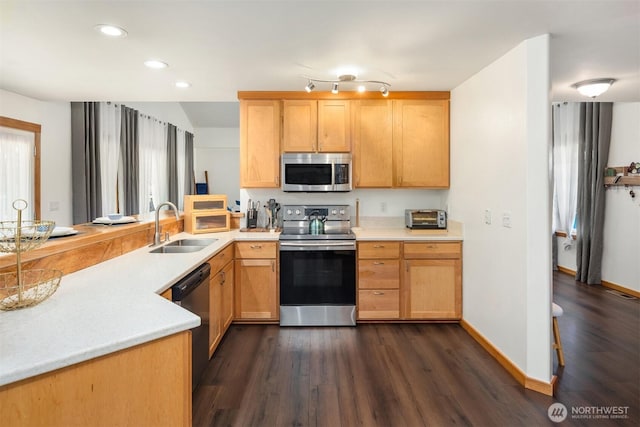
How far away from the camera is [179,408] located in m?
1.20

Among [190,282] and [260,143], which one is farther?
[260,143]

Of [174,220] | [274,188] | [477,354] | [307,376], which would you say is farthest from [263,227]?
[477,354]

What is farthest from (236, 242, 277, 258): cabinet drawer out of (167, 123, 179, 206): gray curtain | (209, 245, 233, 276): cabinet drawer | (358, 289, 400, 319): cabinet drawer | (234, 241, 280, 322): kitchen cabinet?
(167, 123, 179, 206): gray curtain

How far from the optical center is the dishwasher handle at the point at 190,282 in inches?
71.8

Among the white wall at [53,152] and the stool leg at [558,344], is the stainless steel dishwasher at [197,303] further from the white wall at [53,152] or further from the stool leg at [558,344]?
the white wall at [53,152]

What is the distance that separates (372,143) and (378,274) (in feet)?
4.52

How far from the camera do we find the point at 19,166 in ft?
11.4

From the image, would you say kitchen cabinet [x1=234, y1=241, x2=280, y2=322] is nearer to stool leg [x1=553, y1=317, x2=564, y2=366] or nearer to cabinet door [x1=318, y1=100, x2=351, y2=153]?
cabinet door [x1=318, y1=100, x2=351, y2=153]

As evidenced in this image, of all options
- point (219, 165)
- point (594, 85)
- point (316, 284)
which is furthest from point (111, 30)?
point (219, 165)

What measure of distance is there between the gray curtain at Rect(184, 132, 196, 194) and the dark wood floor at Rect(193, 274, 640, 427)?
192 inches

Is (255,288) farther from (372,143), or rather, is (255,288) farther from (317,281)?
(372,143)

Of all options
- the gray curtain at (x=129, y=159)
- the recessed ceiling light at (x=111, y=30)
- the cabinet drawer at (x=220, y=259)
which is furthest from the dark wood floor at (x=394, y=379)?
the gray curtain at (x=129, y=159)

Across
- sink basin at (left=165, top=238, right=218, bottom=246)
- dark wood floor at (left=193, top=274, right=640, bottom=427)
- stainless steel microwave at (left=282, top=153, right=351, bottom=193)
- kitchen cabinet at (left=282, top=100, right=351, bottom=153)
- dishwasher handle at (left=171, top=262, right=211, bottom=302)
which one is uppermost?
kitchen cabinet at (left=282, top=100, right=351, bottom=153)

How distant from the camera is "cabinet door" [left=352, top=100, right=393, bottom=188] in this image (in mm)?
3502
